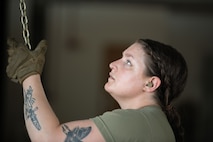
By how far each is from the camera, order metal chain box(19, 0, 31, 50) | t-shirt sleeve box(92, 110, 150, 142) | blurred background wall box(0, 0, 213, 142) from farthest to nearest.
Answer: blurred background wall box(0, 0, 213, 142)
metal chain box(19, 0, 31, 50)
t-shirt sleeve box(92, 110, 150, 142)

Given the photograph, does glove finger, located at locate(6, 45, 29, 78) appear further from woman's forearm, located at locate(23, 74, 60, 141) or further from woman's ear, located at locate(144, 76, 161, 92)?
woman's ear, located at locate(144, 76, 161, 92)

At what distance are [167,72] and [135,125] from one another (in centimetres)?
24

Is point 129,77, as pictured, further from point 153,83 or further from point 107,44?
point 107,44

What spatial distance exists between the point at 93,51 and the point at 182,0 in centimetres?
85

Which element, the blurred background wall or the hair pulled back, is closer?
the hair pulled back

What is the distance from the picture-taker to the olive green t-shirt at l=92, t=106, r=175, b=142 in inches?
46.9

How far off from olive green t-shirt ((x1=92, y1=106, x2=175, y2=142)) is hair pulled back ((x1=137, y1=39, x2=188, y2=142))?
87 millimetres

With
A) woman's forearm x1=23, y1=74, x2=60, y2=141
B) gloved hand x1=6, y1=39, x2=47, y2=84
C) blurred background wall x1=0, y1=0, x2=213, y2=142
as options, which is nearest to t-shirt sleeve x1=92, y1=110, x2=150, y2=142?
woman's forearm x1=23, y1=74, x2=60, y2=141

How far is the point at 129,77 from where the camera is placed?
1362 millimetres

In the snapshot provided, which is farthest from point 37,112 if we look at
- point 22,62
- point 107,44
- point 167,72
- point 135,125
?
point 107,44

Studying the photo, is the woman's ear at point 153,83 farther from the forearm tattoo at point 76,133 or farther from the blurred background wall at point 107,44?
the blurred background wall at point 107,44

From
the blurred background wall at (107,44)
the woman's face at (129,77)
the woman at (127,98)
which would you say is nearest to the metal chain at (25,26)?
the woman at (127,98)

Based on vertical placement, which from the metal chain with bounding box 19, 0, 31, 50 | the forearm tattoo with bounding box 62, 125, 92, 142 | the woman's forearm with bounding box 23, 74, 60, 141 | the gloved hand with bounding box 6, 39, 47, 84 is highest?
the metal chain with bounding box 19, 0, 31, 50

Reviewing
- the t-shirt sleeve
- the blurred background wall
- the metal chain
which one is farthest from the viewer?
the blurred background wall
